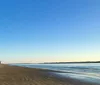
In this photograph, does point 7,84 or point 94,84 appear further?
point 94,84

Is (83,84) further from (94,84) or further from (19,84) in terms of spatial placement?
(19,84)

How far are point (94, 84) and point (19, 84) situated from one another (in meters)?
7.47

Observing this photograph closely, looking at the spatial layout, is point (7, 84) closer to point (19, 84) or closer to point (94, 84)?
point (19, 84)

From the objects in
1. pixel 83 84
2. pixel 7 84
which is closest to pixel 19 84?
pixel 7 84

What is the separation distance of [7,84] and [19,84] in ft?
3.32

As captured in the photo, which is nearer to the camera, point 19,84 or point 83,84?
point 19,84

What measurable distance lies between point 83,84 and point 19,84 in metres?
6.43

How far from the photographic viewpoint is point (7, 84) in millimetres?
15234

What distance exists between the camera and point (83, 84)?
58.3 feet

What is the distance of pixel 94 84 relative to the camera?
58.3ft

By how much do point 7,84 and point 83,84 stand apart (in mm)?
7432

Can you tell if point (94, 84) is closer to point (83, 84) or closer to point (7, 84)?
point (83, 84)

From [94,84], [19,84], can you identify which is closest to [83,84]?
[94,84]
